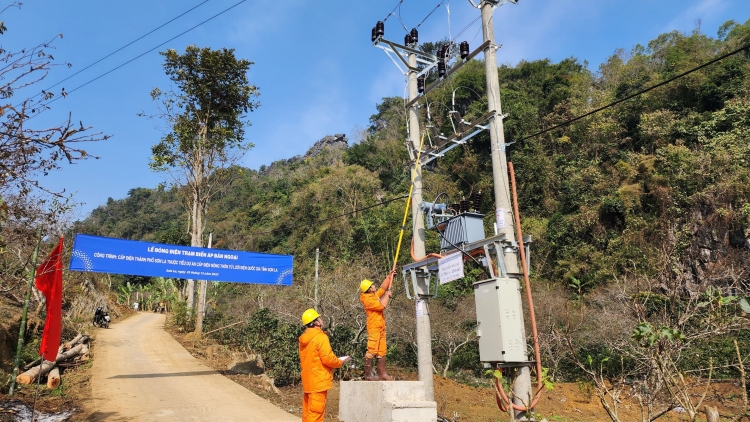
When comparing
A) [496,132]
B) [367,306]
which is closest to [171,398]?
[367,306]

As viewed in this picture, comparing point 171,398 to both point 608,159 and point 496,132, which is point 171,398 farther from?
point 608,159

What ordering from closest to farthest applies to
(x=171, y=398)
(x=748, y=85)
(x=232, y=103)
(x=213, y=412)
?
(x=213, y=412)
(x=171, y=398)
(x=232, y=103)
(x=748, y=85)

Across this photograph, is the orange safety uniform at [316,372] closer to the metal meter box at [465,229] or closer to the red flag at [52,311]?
the metal meter box at [465,229]

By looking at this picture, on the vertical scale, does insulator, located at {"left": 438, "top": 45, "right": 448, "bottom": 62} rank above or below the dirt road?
above

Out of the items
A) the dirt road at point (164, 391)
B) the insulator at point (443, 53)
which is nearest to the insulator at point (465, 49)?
the insulator at point (443, 53)

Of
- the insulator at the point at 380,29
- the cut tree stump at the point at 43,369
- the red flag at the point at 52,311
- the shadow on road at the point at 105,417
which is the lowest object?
the shadow on road at the point at 105,417

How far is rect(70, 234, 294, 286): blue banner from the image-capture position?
34.6 ft

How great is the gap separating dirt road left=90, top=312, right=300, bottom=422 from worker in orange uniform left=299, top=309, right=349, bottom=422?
290 centimetres

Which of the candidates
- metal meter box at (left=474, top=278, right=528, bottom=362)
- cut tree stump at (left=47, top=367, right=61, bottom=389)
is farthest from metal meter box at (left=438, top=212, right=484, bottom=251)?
cut tree stump at (left=47, top=367, right=61, bottom=389)

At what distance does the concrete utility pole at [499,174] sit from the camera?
616cm

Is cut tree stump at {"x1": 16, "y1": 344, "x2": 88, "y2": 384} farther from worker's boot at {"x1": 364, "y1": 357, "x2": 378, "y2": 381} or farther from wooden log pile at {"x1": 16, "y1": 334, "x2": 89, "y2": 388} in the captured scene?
worker's boot at {"x1": 364, "y1": 357, "x2": 378, "y2": 381}

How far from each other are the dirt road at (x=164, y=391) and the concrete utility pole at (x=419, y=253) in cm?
226

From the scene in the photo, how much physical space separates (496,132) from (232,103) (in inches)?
618

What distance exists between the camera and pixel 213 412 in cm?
820
